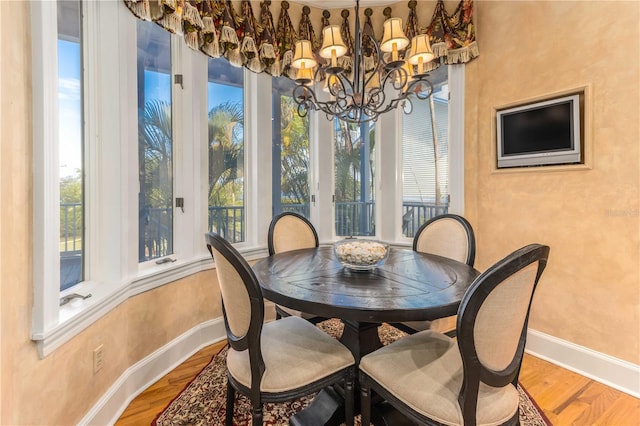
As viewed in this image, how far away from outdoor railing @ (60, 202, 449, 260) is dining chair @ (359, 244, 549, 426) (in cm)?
166

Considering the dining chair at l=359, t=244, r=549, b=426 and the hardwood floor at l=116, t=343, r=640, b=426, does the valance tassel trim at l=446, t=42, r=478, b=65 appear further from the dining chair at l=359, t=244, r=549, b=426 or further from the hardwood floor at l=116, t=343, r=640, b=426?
the hardwood floor at l=116, t=343, r=640, b=426

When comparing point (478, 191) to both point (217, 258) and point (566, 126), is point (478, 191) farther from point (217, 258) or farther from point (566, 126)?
point (217, 258)

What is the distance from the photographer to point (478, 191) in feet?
8.91

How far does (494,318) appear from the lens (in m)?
0.99

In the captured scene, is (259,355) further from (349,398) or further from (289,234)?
(289,234)

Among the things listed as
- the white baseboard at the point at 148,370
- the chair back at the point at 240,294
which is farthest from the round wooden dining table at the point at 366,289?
the white baseboard at the point at 148,370

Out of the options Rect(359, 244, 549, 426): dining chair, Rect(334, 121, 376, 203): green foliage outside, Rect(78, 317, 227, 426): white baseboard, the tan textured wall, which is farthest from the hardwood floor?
Rect(334, 121, 376, 203): green foliage outside

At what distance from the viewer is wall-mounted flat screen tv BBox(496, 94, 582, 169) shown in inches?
84.8

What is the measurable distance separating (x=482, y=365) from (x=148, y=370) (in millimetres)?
1927

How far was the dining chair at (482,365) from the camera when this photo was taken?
3.20 ft

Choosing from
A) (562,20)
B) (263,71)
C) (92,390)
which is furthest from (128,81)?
(562,20)

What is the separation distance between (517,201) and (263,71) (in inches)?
95.1

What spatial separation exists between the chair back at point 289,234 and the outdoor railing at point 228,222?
0.55 metres

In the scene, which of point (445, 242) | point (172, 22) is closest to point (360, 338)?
point (445, 242)
